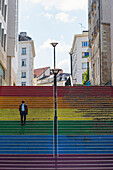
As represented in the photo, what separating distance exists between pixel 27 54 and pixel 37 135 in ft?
183

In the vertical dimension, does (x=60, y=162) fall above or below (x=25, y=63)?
below

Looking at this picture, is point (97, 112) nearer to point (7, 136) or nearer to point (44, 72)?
point (7, 136)

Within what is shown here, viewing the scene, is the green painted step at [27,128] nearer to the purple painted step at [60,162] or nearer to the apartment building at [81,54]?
the purple painted step at [60,162]

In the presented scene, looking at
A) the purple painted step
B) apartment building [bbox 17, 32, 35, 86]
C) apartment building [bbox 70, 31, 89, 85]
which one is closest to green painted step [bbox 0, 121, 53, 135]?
the purple painted step

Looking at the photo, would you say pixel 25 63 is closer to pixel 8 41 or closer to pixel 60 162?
pixel 8 41

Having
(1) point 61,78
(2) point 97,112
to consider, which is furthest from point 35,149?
(1) point 61,78

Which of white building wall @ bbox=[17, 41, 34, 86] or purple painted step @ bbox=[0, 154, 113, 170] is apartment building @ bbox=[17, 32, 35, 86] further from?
purple painted step @ bbox=[0, 154, 113, 170]

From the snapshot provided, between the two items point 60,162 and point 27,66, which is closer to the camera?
point 60,162

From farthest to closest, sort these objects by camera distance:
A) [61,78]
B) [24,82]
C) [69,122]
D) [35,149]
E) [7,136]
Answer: [61,78]
[24,82]
[69,122]
[7,136]
[35,149]

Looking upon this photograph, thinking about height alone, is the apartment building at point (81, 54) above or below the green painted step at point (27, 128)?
above

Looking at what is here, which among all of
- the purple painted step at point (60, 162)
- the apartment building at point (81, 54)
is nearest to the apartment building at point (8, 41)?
the purple painted step at point (60, 162)

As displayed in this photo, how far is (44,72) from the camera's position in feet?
310

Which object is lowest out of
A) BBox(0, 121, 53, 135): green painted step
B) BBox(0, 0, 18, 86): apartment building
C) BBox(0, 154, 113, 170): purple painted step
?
BBox(0, 154, 113, 170): purple painted step

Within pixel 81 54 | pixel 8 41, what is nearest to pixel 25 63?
pixel 81 54
